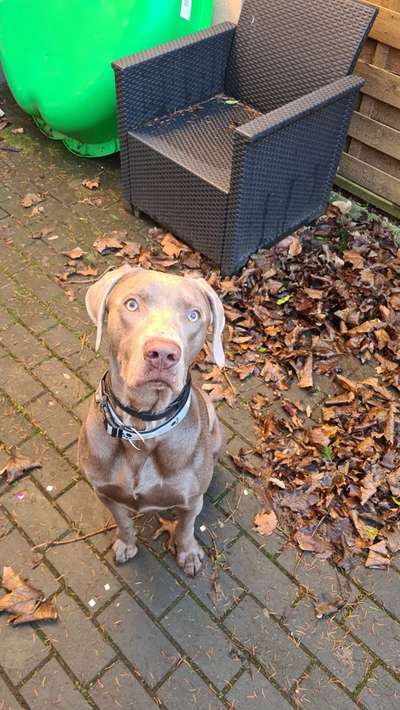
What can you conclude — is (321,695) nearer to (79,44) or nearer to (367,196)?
(367,196)

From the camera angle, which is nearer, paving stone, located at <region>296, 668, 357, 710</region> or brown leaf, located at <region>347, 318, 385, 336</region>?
paving stone, located at <region>296, 668, 357, 710</region>

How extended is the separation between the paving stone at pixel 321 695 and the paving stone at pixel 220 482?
41.4 inches

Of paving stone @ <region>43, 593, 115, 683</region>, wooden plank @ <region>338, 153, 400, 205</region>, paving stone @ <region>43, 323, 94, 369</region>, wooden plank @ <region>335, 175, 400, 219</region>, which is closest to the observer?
paving stone @ <region>43, 593, 115, 683</region>

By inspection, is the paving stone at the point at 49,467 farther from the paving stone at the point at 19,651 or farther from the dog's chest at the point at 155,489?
the dog's chest at the point at 155,489

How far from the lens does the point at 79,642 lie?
2.79 metres

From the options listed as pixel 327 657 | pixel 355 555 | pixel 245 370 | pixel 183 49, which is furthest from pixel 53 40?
pixel 327 657

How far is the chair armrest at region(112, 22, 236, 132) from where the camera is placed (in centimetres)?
437

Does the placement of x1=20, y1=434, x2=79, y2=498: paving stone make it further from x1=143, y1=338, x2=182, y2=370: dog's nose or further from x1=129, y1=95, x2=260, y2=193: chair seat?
x1=129, y1=95, x2=260, y2=193: chair seat

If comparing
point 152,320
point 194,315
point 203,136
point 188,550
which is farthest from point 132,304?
point 203,136

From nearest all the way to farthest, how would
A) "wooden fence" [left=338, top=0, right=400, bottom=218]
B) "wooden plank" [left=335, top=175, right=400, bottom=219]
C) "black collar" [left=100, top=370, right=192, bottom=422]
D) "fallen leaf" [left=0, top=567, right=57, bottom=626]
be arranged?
"black collar" [left=100, top=370, right=192, bottom=422], "fallen leaf" [left=0, top=567, right=57, bottom=626], "wooden fence" [left=338, top=0, right=400, bottom=218], "wooden plank" [left=335, top=175, right=400, bottom=219]

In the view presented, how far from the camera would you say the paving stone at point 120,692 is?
264 cm

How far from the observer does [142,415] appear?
7.34 ft

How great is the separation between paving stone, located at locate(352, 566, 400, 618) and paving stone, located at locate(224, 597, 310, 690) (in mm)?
520

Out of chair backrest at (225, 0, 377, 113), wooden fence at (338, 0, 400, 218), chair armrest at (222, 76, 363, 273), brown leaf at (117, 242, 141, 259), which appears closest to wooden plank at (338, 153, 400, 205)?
wooden fence at (338, 0, 400, 218)
